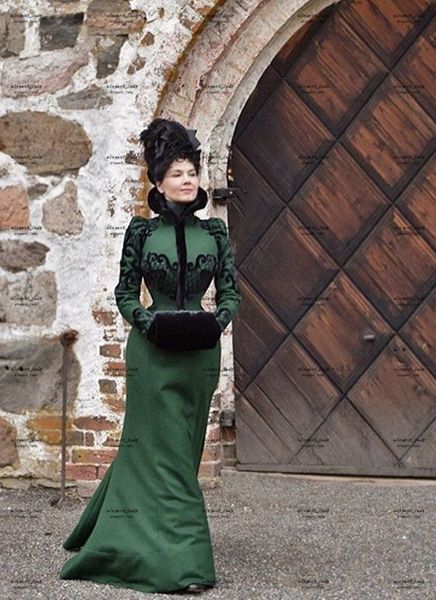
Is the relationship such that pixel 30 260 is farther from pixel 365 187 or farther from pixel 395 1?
pixel 395 1

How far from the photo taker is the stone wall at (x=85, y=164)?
Result: 6.05m

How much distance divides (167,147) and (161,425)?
3.06ft

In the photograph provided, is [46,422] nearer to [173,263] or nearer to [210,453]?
[210,453]

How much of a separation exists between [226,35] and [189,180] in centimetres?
160

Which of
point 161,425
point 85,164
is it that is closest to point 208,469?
point 85,164

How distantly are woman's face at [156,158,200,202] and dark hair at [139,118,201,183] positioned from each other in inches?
0.6

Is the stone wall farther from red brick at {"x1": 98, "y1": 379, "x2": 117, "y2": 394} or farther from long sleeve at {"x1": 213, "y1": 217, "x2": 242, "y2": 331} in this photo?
long sleeve at {"x1": 213, "y1": 217, "x2": 242, "y2": 331}

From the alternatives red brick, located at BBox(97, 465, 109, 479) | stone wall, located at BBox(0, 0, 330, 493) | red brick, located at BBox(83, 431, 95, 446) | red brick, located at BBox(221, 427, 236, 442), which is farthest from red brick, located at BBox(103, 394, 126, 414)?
red brick, located at BBox(221, 427, 236, 442)

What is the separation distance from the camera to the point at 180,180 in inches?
182

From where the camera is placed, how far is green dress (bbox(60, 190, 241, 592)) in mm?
4547

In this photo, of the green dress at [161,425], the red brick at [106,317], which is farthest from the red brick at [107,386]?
the green dress at [161,425]


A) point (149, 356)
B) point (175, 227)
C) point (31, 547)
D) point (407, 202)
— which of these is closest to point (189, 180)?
point (175, 227)

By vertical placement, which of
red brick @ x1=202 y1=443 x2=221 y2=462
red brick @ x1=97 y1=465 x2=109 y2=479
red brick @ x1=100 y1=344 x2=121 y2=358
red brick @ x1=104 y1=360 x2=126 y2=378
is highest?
red brick @ x1=100 y1=344 x2=121 y2=358

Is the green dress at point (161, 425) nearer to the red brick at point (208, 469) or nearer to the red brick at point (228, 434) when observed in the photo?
the red brick at point (208, 469)
